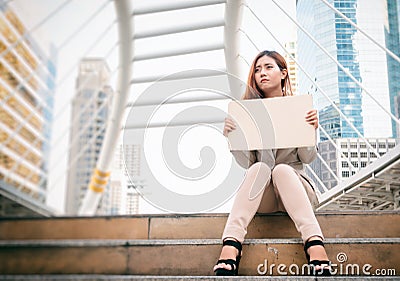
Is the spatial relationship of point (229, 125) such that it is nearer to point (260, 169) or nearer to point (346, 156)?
point (260, 169)

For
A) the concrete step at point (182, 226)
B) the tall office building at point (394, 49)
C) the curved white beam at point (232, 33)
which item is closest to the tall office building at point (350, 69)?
the tall office building at point (394, 49)

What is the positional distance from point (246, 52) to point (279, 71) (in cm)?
Answer: 252

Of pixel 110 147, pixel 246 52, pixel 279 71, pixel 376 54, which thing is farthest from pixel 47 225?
pixel 110 147

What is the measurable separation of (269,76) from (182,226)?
25.2 inches

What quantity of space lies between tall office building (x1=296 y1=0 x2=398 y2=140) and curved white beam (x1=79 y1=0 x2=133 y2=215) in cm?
177

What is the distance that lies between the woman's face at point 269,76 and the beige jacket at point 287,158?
26 centimetres

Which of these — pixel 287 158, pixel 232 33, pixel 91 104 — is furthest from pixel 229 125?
pixel 91 104

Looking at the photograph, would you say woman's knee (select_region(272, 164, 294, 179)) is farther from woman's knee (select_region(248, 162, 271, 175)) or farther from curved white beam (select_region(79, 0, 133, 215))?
curved white beam (select_region(79, 0, 133, 215))

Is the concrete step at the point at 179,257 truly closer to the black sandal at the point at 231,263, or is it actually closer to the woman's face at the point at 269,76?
the black sandal at the point at 231,263

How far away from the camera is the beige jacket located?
1618mm

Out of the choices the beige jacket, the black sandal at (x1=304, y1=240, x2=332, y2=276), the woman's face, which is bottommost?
the black sandal at (x1=304, y1=240, x2=332, y2=276)

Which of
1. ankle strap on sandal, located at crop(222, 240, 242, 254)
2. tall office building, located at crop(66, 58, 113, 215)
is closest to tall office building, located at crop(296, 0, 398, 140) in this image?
ankle strap on sandal, located at crop(222, 240, 242, 254)

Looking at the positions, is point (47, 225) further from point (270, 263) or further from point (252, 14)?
point (252, 14)

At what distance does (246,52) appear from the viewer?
14.1ft
